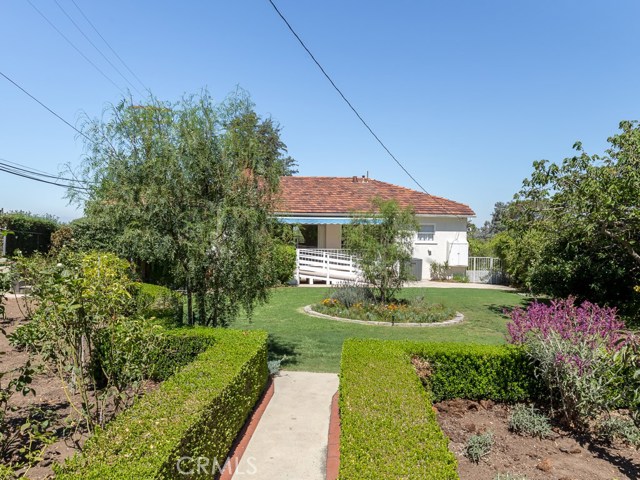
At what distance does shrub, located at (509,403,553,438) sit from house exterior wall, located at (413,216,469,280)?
72.4ft

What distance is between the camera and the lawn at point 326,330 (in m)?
9.52

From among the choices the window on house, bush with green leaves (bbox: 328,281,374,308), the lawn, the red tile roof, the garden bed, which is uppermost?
the red tile roof

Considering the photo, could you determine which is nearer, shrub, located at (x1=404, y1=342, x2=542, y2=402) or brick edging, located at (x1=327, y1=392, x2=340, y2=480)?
brick edging, located at (x1=327, y1=392, x2=340, y2=480)

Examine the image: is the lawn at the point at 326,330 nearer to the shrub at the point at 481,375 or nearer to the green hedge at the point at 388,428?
the shrub at the point at 481,375

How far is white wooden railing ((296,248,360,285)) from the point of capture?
76.7 feet

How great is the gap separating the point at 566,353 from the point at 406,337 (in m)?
5.80

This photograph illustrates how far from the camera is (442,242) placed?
90.9 ft

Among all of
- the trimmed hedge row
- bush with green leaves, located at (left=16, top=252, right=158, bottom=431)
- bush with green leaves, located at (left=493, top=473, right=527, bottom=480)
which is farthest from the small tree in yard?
bush with green leaves, located at (left=16, top=252, right=158, bottom=431)

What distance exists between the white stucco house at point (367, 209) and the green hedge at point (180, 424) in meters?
18.4

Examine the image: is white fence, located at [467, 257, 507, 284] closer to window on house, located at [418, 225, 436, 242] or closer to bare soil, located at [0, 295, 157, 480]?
window on house, located at [418, 225, 436, 242]

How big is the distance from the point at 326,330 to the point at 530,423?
7.14 m

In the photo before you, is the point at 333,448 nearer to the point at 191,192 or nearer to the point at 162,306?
the point at 191,192

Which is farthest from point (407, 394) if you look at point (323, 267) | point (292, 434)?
point (323, 267)

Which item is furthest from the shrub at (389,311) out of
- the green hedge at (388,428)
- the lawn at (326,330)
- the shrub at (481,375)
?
the green hedge at (388,428)
